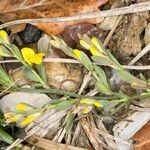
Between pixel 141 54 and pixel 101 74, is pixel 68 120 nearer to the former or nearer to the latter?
pixel 101 74

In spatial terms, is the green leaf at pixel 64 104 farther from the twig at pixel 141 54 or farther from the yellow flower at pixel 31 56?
the twig at pixel 141 54

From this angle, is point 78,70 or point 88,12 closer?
point 88,12

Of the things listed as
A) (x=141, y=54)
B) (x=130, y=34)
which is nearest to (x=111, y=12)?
(x=130, y=34)

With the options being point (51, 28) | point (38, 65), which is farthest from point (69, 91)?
point (51, 28)

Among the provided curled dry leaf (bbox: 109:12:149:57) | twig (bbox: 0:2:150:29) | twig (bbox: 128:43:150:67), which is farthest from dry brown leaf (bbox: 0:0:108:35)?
twig (bbox: 128:43:150:67)

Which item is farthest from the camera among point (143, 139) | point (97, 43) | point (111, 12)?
point (143, 139)

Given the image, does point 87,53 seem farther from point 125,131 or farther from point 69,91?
point 125,131
